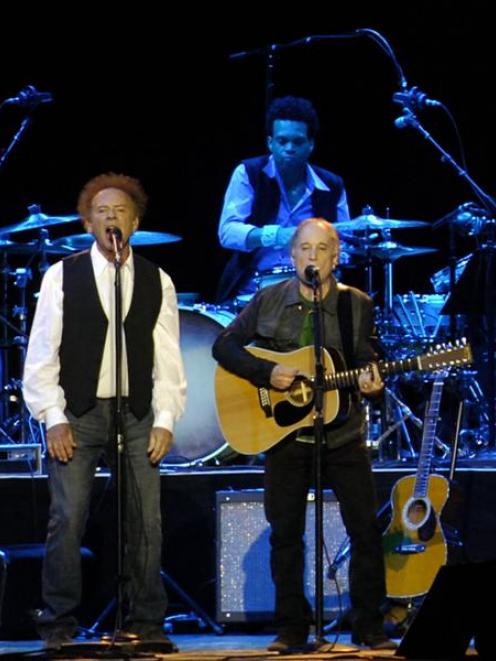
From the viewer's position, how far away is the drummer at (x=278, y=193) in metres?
9.09

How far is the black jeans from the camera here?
675cm

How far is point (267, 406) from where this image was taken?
23.0 ft

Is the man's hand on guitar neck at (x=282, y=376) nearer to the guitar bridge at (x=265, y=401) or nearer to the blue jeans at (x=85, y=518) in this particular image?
the guitar bridge at (x=265, y=401)

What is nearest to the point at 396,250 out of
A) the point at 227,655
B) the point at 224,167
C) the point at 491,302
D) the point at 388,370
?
the point at 491,302

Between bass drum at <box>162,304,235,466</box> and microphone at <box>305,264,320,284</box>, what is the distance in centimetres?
236

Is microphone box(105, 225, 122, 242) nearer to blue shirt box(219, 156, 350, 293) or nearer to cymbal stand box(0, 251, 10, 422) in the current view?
blue shirt box(219, 156, 350, 293)

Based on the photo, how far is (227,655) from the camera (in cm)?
638

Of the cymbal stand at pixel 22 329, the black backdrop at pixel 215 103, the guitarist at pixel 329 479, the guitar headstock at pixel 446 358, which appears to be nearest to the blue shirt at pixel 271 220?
the cymbal stand at pixel 22 329

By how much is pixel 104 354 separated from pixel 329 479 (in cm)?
120

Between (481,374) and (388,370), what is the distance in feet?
11.4

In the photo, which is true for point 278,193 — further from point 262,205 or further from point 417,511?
point 417,511

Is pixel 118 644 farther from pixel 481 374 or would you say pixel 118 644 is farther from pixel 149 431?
pixel 481 374

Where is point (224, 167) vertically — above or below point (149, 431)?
above

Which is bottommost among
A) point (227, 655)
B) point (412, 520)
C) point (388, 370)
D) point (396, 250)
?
point (227, 655)
